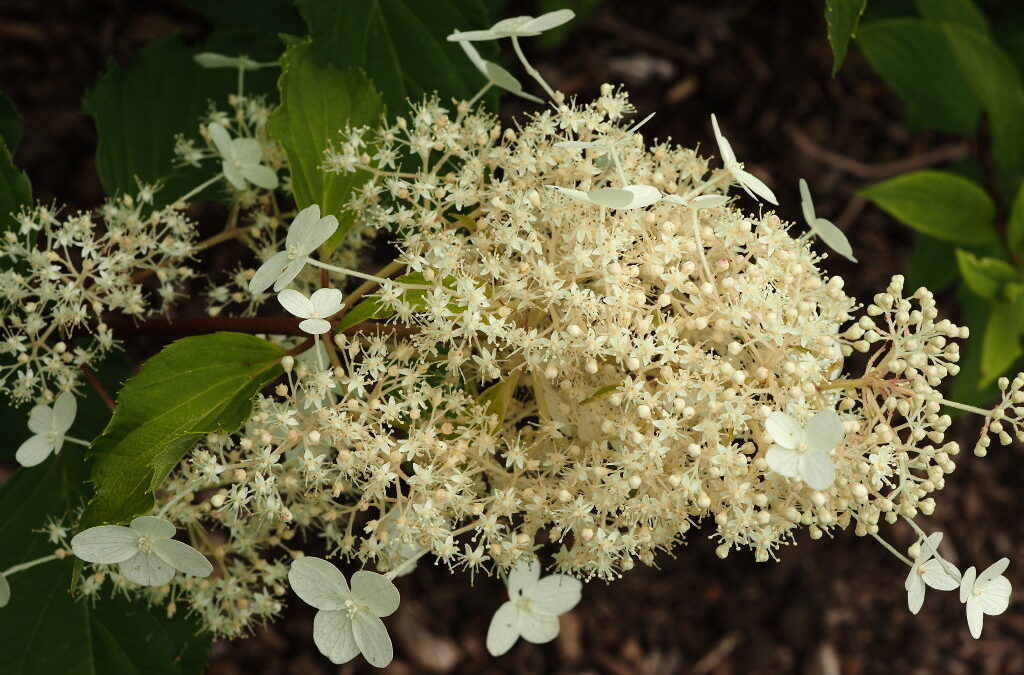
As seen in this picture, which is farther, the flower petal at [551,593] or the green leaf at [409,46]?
the green leaf at [409,46]

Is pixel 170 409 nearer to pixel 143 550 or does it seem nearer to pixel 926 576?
pixel 143 550

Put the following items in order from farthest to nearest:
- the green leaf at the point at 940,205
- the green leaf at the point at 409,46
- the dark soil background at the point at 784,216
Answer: the dark soil background at the point at 784,216 < the green leaf at the point at 940,205 < the green leaf at the point at 409,46

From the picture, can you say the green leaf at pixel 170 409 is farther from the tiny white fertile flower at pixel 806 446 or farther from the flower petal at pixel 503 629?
the tiny white fertile flower at pixel 806 446

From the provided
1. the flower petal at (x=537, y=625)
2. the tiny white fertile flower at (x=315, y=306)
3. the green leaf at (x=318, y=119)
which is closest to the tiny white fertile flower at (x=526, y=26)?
the green leaf at (x=318, y=119)

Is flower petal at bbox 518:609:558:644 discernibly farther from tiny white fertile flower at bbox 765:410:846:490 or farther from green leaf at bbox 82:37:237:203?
green leaf at bbox 82:37:237:203

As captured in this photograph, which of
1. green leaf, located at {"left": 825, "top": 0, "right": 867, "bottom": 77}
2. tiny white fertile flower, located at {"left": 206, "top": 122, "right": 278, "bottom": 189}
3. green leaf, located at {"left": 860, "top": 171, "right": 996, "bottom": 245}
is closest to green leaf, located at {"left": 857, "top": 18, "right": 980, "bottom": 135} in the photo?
green leaf, located at {"left": 860, "top": 171, "right": 996, "bottom": 245}

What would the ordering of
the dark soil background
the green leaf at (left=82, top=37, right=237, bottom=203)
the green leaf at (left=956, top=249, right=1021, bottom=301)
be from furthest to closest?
the dark soil background, the green leaf at (left=956, top=249, right=1021, bottom=301), the green leaf at (left=82, top=37, right=237, bottom=203)
